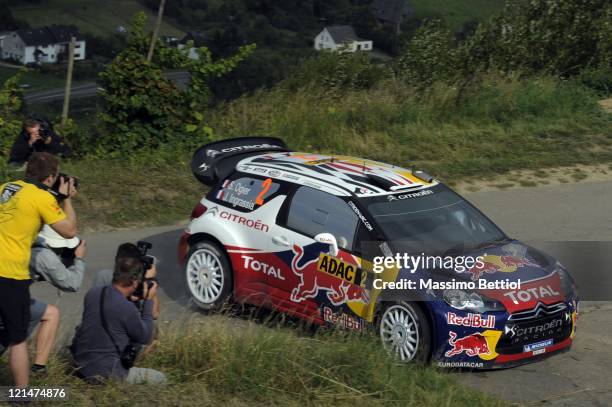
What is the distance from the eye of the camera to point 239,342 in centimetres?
750

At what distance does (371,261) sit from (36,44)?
108 feet

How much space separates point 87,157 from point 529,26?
12.2 metres

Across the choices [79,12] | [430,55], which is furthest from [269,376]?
[79,12]

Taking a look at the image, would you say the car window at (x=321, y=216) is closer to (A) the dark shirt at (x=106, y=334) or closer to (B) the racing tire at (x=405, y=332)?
(B) the racing tire at (x=405, y=332)

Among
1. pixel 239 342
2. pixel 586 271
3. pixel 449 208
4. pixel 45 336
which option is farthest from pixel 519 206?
pixel 45 336

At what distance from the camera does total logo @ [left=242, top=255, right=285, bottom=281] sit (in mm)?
9297

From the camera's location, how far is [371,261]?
8.61 meters

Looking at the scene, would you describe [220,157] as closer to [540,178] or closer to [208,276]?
[208,276]

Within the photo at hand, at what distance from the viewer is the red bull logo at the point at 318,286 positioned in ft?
28.2

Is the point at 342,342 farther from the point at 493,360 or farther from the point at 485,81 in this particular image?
the point at 485,81

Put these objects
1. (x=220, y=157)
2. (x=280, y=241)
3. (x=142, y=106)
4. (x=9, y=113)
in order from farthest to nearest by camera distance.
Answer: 1. (x=142, y=106)
2. (x=9, y=113)
3. (x=220, y=157)
4. (x=280, y=241)

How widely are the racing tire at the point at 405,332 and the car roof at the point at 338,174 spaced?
1.36m

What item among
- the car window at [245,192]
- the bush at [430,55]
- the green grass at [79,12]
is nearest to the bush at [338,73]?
the bush at [430,55]

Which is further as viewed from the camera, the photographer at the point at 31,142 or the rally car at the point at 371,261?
the photographer at the point at 31,142
